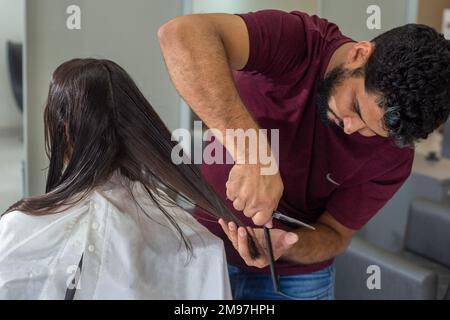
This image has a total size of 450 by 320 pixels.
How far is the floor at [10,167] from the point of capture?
2.06 metres

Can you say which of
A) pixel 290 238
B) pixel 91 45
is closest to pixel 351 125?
pixel 290 238

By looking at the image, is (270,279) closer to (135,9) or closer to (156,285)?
(156,285)

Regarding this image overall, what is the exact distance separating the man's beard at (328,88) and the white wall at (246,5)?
1.25 m

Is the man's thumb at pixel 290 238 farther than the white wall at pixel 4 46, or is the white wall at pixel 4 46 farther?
the white wall at pixel 4 46

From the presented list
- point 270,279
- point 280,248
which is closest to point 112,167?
point 280,248

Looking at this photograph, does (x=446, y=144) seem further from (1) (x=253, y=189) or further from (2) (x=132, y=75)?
(1) (x=253, y=189)

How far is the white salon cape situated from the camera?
96 cm

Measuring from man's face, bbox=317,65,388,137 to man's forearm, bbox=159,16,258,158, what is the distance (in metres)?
0.22

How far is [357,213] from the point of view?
1367 mm

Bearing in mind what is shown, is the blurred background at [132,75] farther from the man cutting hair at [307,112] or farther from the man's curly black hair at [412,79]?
the man's curly black hair at [412,79]

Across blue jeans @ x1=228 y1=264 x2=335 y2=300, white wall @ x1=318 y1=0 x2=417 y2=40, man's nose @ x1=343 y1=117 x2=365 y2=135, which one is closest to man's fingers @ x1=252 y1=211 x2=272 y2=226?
man's nose @ x1=343 y1=117 x2=365 y2=135

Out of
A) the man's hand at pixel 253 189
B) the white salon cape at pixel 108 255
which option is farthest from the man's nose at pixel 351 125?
the white salon cape at pixel 108 255

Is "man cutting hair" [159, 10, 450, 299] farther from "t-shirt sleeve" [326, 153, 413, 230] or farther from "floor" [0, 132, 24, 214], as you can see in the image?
"floor" [0, 132, 24, 214]
